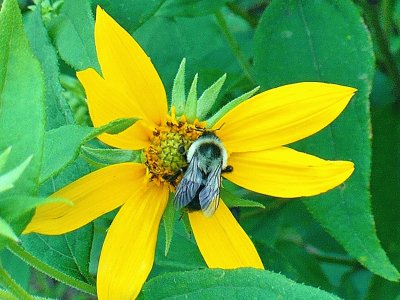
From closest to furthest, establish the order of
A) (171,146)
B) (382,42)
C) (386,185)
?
(171,146)
(382,42)
(386,185)

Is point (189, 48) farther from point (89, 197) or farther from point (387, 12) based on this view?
point (89, 197)

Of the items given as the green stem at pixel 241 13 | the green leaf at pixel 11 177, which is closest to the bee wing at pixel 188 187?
the green leaf at pixel 11 177

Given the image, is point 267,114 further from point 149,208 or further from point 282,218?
point 282,218

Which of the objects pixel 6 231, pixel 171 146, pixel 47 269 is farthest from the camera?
pixel 171 146

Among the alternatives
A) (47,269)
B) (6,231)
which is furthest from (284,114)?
(6,231)

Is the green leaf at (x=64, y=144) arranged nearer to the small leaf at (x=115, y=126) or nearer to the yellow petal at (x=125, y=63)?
the small leaf at (x=115, y=126)

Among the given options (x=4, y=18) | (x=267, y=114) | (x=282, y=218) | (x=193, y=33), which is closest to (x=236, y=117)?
(x=267, y=114)

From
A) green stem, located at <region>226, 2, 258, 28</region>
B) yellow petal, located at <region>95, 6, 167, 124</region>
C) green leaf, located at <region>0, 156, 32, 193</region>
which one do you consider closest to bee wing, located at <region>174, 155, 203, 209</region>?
yellow petal, located at <region>95, 6, 167, 124</region>
